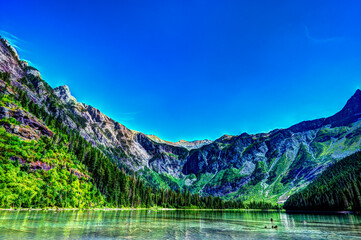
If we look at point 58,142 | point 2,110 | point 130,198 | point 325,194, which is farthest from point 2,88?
point 325,194

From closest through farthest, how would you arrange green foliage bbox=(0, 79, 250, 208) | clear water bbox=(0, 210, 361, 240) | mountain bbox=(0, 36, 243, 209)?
clear water bbox=(0, 210, 361, 240)
green foliage bbox=(0, 79, 250, 208)
mountain bbox=(0, 36, 243, 209)

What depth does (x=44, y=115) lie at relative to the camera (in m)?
172

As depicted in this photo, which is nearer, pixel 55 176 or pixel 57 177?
pixel 55 176

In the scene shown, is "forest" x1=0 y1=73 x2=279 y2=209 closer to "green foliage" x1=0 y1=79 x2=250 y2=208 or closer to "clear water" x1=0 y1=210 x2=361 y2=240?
"green foliage" x1=0 y1=79 x2=250 y2=208

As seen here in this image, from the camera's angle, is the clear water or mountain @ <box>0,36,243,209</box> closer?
the clear water

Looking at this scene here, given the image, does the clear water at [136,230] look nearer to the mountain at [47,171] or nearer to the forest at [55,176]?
the forest at [55,176]

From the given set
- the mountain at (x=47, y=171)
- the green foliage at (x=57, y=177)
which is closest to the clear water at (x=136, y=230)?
the green foliage at (x=57, y=177)

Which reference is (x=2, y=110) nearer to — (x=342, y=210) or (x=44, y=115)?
(x=44, y=115)

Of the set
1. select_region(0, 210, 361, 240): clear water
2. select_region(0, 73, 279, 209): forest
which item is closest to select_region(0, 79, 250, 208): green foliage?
select_region(0, 73, 279, 209): forest

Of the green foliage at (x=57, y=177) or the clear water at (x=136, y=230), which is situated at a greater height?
the green foliage at (x=57, y=177)

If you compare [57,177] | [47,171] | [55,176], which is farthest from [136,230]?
[57,177]

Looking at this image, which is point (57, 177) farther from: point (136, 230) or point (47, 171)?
point (136, 230)

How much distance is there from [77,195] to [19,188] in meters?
32.6

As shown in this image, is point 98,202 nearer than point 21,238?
No
